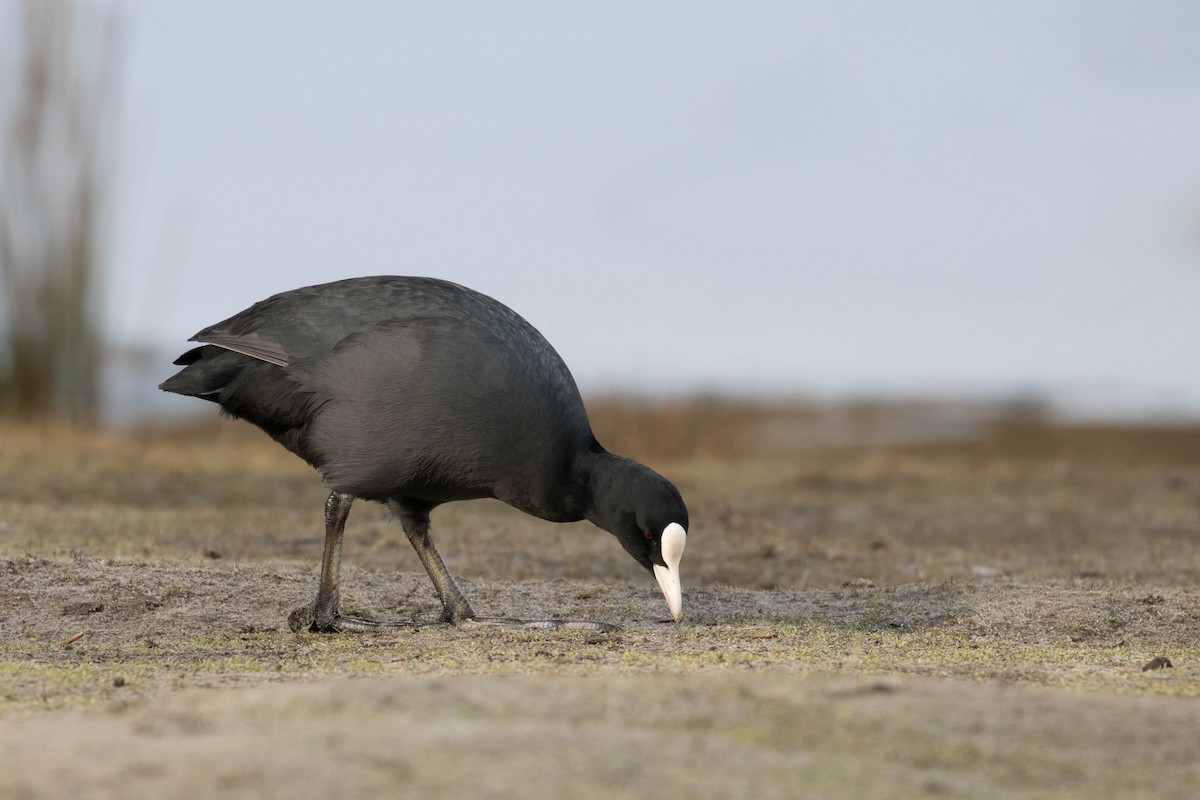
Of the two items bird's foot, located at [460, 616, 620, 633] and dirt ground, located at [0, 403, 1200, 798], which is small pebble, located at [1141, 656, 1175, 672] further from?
bird's foot, located at [460, 616, 620, 633]

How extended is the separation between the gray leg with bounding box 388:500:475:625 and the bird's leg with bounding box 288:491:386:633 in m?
0.29

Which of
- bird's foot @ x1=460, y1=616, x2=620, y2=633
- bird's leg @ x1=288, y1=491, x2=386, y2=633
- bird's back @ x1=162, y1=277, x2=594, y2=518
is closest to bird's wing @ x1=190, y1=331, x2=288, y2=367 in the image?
bird's back @ x1=162, y1=277, x2=594, y2=518

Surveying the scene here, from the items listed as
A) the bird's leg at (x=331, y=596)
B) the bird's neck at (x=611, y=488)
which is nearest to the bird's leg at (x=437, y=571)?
the bird's leg at (x=331, y=596)

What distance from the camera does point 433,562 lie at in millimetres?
5707

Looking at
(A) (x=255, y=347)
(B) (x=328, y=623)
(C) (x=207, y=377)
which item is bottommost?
(B) (x=328, y=623)

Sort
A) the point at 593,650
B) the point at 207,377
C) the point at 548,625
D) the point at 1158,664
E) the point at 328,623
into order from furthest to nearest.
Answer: the point at 207,377, the point at 328,623, the point at 548,625, the point at 593,650, the point at 1158,664

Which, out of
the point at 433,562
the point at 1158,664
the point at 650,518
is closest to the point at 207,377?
the point at 433,562

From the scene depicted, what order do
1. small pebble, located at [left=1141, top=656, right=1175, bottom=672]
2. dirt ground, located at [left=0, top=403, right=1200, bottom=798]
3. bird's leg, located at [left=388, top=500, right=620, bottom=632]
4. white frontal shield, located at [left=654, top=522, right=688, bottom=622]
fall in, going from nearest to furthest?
dirt ground, located at [left=0, top=403, right=1200, bottom=798] < small pebble, located at [left=1141, top=656, right=1175, bottom=672] < white frontal shield, located at [left=654, top=522, right=688, bottom=622] < bird's leg, located at [left=388, top=500, right=620, bottom=632]

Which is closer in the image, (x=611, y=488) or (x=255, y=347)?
(x=611, y=488)

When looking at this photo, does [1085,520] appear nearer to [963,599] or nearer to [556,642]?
[963,599]

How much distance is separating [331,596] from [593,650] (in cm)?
134

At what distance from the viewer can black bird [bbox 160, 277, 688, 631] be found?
516 centimetres

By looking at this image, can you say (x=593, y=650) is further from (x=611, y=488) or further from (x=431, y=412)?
(x=431, y=412)

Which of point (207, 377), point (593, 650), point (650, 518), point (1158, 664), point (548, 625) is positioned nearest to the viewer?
point (1158, 664)
